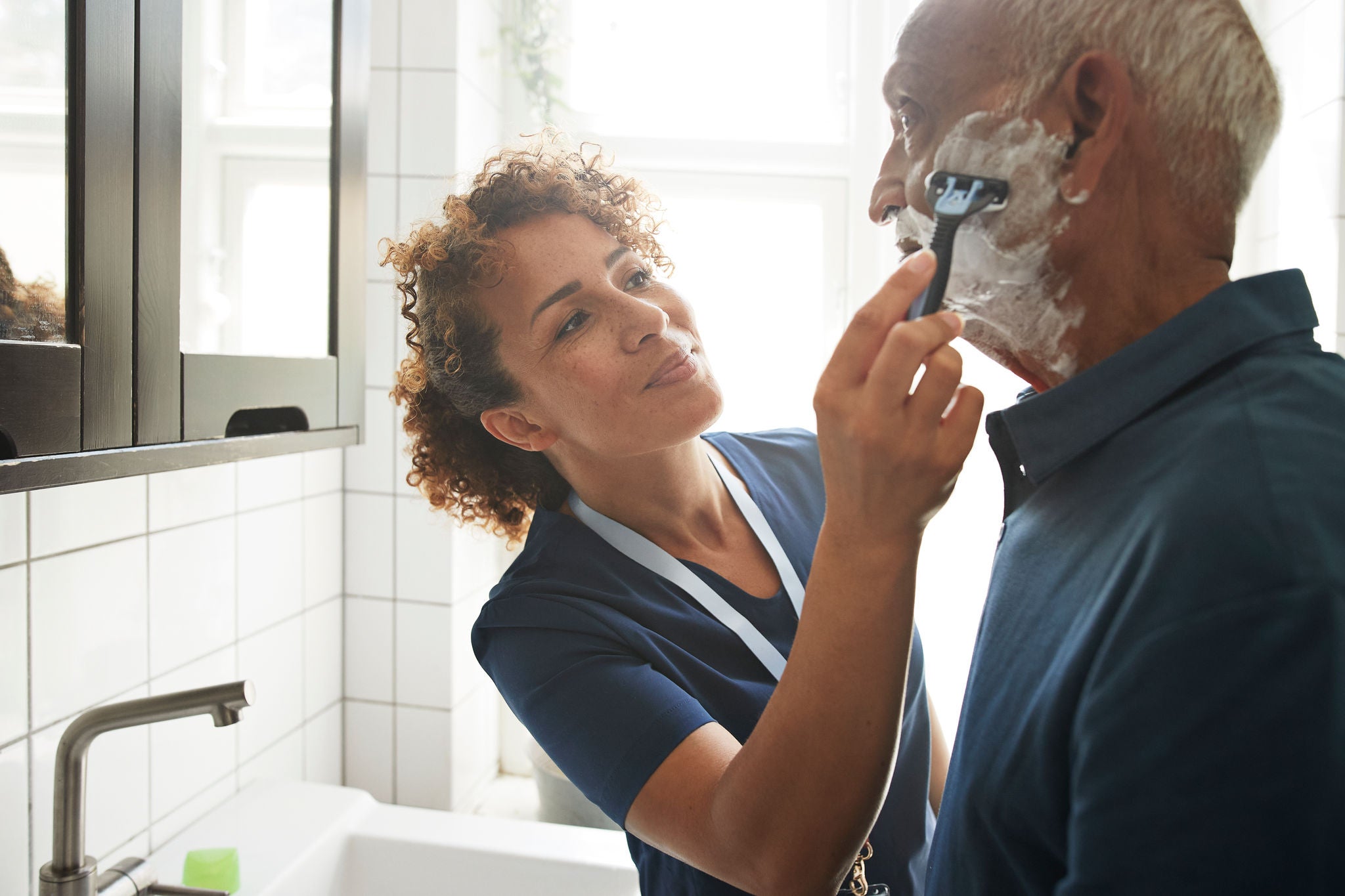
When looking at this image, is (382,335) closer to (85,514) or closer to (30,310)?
(85,514)

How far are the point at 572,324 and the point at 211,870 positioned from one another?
846mm

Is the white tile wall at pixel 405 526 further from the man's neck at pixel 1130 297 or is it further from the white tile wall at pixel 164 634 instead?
the man's neck at pixel 1130 297

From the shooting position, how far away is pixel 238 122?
934 millimetres

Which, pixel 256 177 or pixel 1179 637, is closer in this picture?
pixel 1179 637

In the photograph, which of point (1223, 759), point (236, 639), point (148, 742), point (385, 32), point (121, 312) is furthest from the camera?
point (385, 32)

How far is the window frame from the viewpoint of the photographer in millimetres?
669

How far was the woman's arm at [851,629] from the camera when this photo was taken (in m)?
0.52

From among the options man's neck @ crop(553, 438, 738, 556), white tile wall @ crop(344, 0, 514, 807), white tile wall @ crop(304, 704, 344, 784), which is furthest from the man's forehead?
white tile wall @ crop(304, 704, 344, 784)

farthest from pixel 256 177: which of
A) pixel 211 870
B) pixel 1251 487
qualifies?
pixel 1251 487

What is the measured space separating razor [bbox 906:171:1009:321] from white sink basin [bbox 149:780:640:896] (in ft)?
3.53

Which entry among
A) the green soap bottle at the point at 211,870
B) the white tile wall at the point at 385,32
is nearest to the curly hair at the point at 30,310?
the green soap bottle at the point at 211,870

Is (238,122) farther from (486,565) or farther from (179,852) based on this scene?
(486,565)

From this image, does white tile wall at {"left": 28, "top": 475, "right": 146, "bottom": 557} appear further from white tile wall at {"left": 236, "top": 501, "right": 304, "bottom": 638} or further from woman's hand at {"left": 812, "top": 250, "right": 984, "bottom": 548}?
woman's hand at {"left": 812, "top": 250, "right": 984, "bottom": 548}

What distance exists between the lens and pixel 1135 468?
48 centimetres
